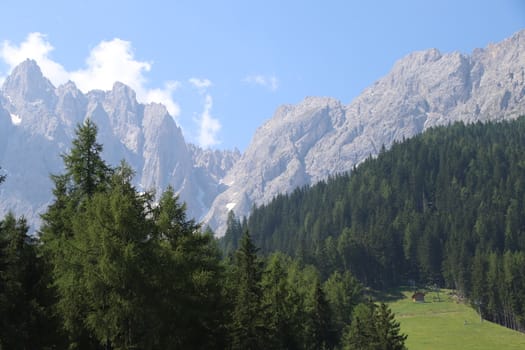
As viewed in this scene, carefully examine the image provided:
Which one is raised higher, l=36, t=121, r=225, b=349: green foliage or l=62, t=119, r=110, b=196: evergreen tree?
l=62, t=119, r=110, b=196: evergreen tree

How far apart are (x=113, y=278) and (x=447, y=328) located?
99491 mm

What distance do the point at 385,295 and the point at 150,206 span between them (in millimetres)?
128684

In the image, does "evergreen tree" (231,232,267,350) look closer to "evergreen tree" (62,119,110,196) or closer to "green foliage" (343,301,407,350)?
"evergreen tree" (62,119,110,196)

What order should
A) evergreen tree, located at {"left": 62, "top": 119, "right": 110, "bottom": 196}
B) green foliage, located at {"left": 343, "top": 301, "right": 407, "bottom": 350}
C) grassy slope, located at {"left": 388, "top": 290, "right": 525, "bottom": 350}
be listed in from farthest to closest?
1. grassy slope, located at {"left": 388, "top": 290, "right": 525, "bottom": 350}
2. green foliage, located at {"left": 343, "top": 301, "right": 407, "bottom": 350}
3. evergreen tree, located at {"left": 62, "top": 119, "right": 110, "bottom": 196}

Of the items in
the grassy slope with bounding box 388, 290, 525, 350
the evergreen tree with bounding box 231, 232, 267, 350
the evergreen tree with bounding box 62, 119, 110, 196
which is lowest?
the grassy slope with bounding box 388, 290, 525, 350

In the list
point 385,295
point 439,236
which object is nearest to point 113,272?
point 385,295

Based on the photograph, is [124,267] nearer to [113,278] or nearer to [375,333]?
[113,278]

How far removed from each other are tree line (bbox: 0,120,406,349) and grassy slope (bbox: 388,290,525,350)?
63782mm

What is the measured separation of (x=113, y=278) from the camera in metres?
31.2

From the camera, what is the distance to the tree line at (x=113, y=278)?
31500 millimetres

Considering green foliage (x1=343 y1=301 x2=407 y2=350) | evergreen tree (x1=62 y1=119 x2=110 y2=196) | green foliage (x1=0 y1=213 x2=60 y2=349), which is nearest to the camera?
green foliage (x1=0 y1=213 x2=60 y2=349)

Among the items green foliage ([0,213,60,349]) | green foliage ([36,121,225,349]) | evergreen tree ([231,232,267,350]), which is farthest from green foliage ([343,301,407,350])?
green foliage ([0,213,60,349])

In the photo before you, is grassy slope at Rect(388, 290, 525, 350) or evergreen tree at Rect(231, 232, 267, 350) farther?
grassy slope at Rect(388, 290, 525, 350)

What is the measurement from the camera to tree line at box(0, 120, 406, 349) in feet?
103
